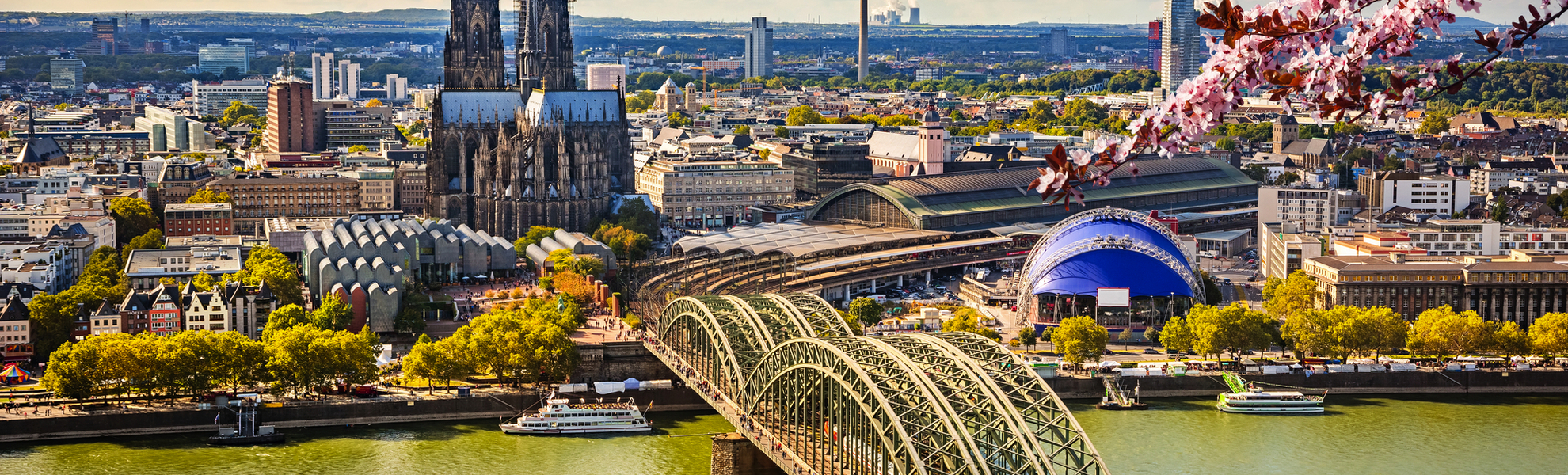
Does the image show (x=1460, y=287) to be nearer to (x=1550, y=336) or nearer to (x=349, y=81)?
(x=1550, y=336)

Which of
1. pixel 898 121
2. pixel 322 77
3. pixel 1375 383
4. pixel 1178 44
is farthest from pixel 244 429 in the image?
pixel 1178 44

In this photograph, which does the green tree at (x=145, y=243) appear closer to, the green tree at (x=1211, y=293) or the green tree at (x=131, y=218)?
the green tree at (x=131, y=218)

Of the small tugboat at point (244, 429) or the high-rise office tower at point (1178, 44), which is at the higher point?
the high-rise office tower at point (1178, 44)

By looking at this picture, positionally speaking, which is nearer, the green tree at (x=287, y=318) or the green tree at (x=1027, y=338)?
the green tree at (x=287, y=318)

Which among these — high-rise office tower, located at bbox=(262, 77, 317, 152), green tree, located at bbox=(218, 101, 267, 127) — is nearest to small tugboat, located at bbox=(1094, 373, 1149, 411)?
high-rise office tower, located at bbox=(262, 77, 317, 152)

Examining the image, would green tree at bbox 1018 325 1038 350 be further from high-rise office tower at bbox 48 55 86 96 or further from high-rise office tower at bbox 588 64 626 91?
high-rise office tower at bbox 48 55 86 96

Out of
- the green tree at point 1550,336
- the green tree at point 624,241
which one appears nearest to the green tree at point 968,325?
the green tree at point 1550,336

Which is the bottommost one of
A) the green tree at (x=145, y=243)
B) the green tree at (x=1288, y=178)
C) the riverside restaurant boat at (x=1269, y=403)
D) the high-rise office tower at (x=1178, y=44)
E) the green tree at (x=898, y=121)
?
the riverside restaurant boat at (x=1269, y=403)

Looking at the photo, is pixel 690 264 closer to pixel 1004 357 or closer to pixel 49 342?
pixel 49 342
